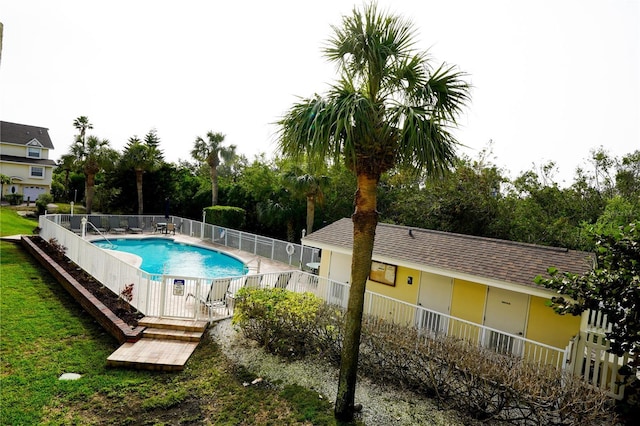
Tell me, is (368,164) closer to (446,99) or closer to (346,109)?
(346,109)

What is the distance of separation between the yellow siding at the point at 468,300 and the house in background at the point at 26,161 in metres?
43.0

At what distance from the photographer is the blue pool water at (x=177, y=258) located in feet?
63.6

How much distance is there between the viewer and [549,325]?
955 cm

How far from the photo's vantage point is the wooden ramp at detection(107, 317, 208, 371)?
826 cm

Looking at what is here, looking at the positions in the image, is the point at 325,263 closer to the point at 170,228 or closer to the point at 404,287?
the point at 404,287

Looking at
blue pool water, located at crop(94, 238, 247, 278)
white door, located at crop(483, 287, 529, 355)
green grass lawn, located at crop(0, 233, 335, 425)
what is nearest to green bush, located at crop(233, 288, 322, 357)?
green grass lawn, located at crop(0, 233, 335, 425)

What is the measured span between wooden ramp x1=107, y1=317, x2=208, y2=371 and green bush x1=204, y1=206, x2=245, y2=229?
1650cm

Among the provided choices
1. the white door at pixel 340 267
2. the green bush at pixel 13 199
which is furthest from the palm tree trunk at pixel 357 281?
the green bush at pixel 13 199

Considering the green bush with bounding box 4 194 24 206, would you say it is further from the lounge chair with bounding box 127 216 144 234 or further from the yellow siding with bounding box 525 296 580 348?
the yellow siding with bounding box 525 296 580 348

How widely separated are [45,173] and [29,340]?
132ft

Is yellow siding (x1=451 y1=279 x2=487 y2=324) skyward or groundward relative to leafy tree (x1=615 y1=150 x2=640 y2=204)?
groundward

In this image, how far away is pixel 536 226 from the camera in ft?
61.9

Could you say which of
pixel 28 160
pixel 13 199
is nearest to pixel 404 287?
pixel 13 199

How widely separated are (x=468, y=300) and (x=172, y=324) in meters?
8.24
